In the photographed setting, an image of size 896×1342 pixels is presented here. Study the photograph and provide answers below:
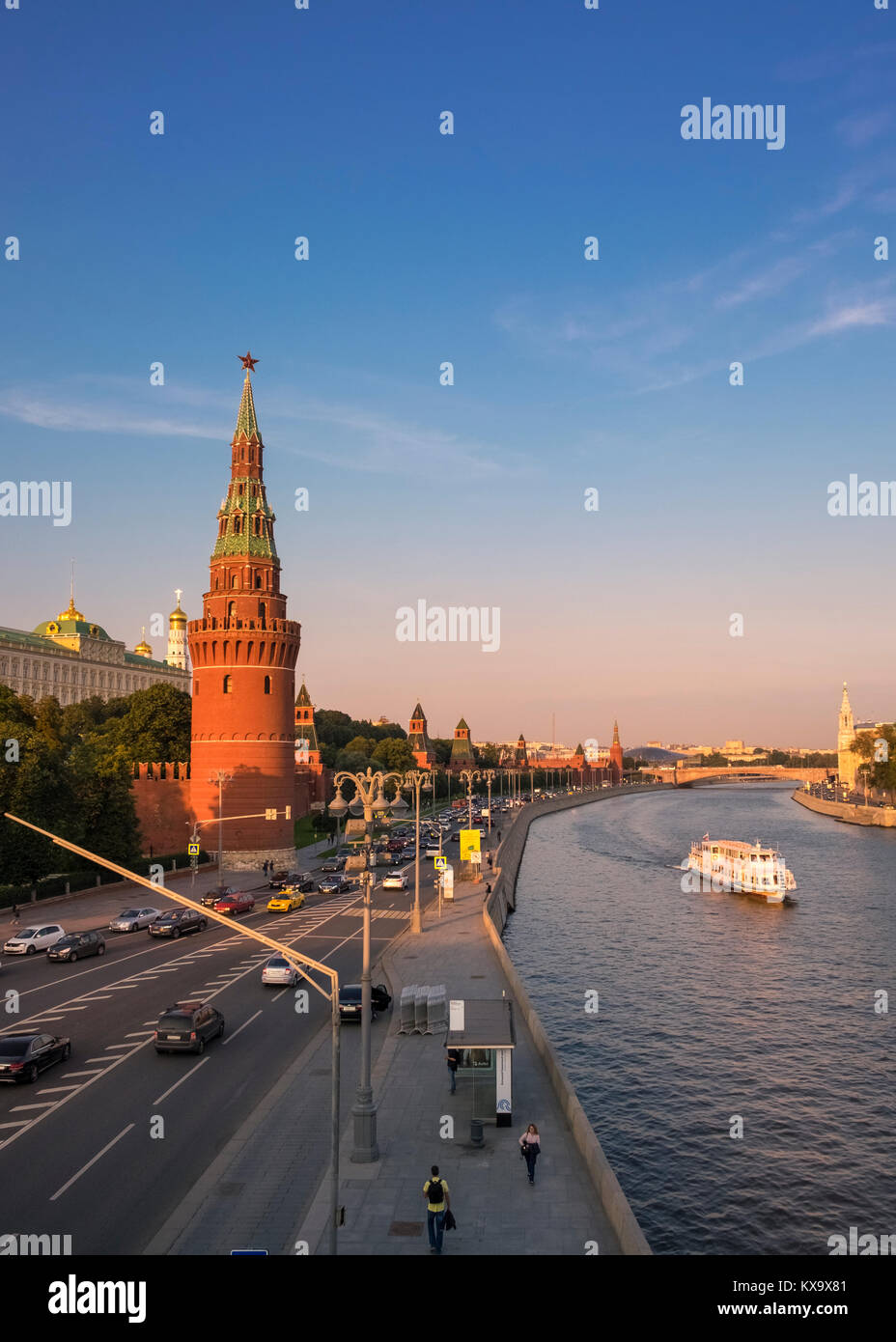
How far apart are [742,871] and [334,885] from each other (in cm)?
3220

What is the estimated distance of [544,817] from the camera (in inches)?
6722

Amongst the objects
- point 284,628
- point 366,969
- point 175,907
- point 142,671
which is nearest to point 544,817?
point 142,671

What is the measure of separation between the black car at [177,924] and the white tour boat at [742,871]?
4156 cm

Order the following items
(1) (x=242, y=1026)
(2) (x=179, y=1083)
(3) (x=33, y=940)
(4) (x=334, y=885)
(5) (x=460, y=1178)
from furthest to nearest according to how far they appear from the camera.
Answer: (4) (x=334, y=885)
(3) (x=33, y=940)
(1) (x=242, y=1026)
(2) (x=179, y=1083)
(5) (x=460, y=1178)

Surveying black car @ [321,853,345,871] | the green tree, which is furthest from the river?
the green tree

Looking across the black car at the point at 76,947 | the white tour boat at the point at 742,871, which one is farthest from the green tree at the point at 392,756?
the black car at the point at 76,947

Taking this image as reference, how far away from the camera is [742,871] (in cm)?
7488

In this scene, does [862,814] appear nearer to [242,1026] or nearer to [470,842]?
[470,842]

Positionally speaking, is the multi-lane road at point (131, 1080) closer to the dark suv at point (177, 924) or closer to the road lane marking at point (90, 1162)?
the road lane marking at point (90, 1162)

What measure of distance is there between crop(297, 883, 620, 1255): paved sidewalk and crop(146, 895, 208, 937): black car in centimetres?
2051

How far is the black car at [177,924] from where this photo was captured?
149 ft

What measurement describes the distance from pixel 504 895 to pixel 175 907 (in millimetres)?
22230

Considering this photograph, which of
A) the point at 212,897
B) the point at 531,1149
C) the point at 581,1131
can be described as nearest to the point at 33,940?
the point at 212,897

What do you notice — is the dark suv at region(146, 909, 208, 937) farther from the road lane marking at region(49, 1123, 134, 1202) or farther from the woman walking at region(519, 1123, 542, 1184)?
the woman walking at region(519, 1123, 542, 1184)
